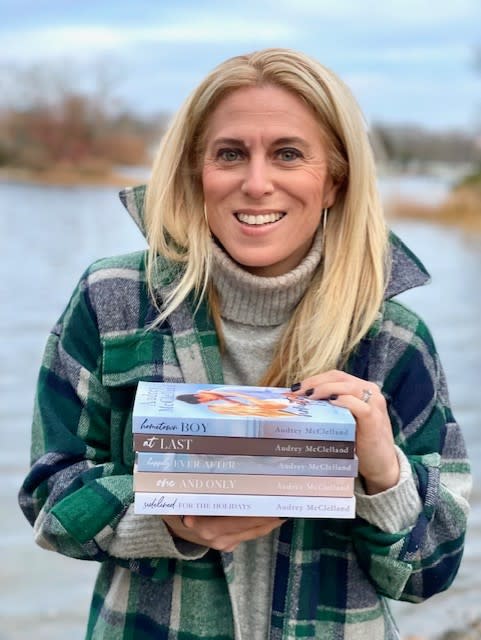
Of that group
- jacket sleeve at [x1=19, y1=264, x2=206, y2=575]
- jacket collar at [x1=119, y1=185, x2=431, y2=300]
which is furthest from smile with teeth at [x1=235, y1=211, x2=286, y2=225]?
jacket sleeve at [x1=19, y1=264, x2=206, y2=575]

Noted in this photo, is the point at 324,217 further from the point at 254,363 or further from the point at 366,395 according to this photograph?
the point at 366,395

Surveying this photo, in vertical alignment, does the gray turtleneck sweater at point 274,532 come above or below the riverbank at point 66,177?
above

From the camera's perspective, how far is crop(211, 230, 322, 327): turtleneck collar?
7.04 feet

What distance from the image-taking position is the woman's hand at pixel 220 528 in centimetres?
185

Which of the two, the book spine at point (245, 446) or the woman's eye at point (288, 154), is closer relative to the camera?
the book spine at point (245, 446)

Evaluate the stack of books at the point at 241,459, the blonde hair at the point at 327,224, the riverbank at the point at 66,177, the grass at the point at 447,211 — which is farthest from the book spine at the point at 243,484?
the riverbank at the point at 66,177

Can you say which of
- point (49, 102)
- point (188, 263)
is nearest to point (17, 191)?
point (49, 102)

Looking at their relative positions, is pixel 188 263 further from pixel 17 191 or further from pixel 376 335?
pixel 17 191

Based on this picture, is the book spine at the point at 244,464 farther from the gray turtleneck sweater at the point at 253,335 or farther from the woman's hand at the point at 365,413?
the gray turtleneck sweater at the point at 253,335

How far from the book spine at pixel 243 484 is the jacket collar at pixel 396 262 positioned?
0.59 meters

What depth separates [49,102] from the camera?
197ft

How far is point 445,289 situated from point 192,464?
443 inches

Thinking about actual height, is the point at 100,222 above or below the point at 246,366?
below

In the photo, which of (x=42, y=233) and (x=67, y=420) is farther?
(x=42, y=233)
